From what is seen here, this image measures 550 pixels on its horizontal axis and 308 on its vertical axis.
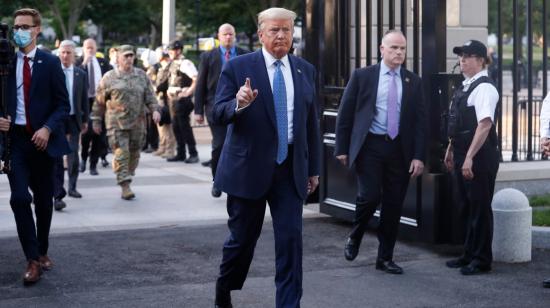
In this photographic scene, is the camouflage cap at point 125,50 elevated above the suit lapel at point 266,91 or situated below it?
above

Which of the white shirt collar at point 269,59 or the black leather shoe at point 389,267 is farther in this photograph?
the black leather shoe at point 389,267

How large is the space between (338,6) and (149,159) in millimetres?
7222

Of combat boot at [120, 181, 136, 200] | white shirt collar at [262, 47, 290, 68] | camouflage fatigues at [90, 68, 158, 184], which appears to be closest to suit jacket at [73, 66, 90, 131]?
camouflage fatigues at [90, 68, 158, 184]

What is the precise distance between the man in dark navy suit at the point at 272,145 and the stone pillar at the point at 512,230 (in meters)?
2.73

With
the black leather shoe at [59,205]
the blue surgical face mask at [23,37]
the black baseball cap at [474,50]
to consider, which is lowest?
the black leather shoe at [59,205]

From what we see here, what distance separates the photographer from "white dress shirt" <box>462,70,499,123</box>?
25.4 ft

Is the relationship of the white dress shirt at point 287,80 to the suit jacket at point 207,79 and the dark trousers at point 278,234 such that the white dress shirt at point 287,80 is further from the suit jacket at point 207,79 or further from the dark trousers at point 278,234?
the suit jacket at point 207,79

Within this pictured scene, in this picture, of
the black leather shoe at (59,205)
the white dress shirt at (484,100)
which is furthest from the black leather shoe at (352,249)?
the black leather shoe at (59,205)

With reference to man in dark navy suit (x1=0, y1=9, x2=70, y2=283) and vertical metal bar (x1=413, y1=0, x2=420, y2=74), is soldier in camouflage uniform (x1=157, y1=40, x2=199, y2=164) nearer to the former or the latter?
vertical metal bar (x1=413, y1=0, x2=420, y2=74)

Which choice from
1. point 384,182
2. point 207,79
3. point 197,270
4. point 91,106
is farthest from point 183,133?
point 384,182

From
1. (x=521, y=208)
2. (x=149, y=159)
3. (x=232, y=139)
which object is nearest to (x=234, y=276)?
(x=232, y=139)

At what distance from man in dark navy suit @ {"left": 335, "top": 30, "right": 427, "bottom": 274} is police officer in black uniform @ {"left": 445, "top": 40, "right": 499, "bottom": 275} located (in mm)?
281

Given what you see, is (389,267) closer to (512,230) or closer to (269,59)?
(512,230)

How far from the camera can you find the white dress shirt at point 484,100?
7.75m
